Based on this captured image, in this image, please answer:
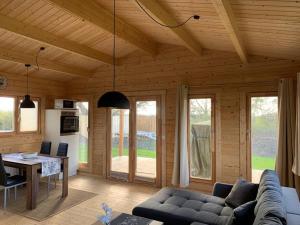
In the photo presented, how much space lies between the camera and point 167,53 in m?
5.59

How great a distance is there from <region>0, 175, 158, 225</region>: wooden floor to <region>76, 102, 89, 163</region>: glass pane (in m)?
0.62

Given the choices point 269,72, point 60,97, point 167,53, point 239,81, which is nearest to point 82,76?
point 60,97

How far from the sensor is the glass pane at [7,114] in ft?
18.3

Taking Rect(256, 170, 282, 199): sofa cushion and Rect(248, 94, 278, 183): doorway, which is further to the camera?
Rect(248, 94, 278, 183): doorway

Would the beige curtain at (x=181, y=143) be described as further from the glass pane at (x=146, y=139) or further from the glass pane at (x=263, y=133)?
the glass pane at (x=263, y=133)

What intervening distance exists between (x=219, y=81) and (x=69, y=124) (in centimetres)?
406

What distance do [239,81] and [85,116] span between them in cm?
422

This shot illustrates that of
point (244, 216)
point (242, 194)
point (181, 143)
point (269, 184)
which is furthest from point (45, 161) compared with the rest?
point (269, 184)

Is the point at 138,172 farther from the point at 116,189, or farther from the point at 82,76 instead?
the point at 82,76

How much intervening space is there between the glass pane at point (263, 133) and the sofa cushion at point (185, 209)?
168 centimetres

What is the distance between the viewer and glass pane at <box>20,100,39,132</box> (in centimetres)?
600

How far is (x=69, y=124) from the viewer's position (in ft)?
21.3

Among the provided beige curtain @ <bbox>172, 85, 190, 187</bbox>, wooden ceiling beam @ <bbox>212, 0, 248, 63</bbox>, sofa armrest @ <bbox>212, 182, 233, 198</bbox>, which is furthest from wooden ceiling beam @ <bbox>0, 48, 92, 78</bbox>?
sofa armrest @ <bbox>212, 182, 233, 198</bbox>

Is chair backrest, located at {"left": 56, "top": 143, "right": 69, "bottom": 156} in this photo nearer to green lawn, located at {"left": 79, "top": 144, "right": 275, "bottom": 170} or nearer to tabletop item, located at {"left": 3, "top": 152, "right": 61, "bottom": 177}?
tabletop item, located at {"left": 3, "top": 152, "right": 61, "bottom": 177}
